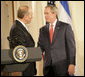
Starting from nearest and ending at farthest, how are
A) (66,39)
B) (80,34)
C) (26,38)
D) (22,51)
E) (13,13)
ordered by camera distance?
(22,51)
(26,38)
(66,39)
(80,34)
(13,13)

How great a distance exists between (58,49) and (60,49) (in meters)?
0.02

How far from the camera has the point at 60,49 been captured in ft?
7.19

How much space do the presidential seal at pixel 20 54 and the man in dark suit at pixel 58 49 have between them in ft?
3.43

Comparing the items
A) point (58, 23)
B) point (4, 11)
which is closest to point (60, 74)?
point (58, 23)

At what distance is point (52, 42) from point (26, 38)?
47cm

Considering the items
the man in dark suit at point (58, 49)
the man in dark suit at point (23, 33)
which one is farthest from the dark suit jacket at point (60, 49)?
the man in dark suit at point (23, 33)

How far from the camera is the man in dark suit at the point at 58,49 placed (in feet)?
7.10

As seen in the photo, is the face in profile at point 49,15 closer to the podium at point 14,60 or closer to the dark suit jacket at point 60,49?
the dark suit jacket at point 60,49

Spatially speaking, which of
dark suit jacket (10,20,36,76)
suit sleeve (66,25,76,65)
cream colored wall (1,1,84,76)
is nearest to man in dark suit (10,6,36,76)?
dark suit jacket (10,20,36,76)

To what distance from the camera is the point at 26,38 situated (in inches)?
72.4

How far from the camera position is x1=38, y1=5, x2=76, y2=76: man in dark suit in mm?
2164

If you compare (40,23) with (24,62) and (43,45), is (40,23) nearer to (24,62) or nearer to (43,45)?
(43,45)

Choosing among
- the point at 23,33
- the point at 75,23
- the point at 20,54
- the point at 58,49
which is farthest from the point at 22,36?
the point at 75,23

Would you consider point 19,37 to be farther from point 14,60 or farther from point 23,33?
point 14,60
